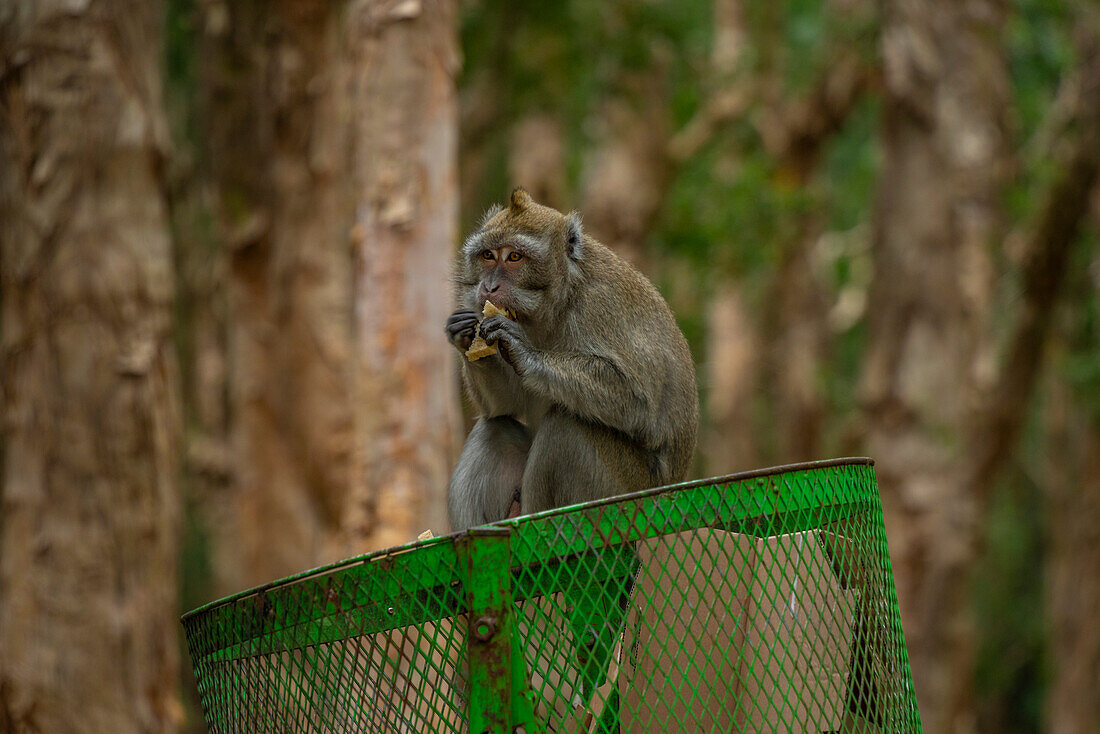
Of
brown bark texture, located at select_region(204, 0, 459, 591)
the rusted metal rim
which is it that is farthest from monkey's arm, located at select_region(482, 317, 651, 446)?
the rusted metal rim

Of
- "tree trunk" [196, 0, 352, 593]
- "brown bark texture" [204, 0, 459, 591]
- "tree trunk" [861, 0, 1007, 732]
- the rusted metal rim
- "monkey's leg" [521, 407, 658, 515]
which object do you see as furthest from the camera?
"tree trunk" [861, 0, 1007, 732]

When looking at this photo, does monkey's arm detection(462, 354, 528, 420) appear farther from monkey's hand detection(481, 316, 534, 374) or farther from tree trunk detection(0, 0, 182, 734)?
tree trunk detection(0, 0, 182, 734)

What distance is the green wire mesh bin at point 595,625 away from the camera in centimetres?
261

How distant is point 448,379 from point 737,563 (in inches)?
150

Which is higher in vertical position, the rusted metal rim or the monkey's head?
the monkey's head

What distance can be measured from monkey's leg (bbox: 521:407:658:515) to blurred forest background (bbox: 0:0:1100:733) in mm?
1546

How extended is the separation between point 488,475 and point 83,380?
162cm

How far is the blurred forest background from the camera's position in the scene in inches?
198

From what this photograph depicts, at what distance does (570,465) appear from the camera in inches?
189

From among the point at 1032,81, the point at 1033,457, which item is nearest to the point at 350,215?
the point at 1032,81

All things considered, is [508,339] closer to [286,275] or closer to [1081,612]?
[286,275]

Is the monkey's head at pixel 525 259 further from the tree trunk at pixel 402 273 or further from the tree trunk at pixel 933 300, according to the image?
the tree trunk at pixel 933 300

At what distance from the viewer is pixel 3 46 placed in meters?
5.07

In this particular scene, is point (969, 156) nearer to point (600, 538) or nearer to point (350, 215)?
point (350, 215)
